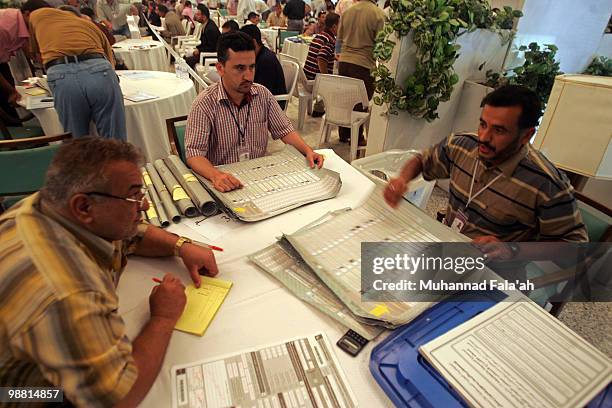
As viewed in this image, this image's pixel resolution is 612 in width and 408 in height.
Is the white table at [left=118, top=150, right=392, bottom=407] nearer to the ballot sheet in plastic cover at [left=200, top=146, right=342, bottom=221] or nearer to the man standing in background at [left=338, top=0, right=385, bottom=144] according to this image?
the ballot sheet in plastic cover at [left=200, top=146, right=342, bottom=221]

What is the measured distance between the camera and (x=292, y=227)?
4.04ft

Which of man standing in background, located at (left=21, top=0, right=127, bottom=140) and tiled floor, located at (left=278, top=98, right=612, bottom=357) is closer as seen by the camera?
tiled floor, located at (left=278, top=98, right=612, bottom=357)

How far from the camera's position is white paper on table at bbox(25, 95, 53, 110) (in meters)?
2.68

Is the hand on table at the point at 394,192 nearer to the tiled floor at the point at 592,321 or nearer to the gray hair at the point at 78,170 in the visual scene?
the tiled floor at the point at 592,321

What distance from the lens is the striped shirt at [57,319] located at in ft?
1.91

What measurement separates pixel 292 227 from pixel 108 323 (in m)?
0.69

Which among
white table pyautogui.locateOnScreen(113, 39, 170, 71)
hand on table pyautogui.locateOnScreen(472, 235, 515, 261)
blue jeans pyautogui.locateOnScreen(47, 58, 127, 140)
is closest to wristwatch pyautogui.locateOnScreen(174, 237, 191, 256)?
hand on table pyautogui.locateOnScreen(472, 235, 515, 261)

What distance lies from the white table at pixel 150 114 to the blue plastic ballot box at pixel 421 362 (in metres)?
2.55

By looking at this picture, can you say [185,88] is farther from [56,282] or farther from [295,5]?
[295,5]

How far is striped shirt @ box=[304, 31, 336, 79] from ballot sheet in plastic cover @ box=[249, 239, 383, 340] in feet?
12.9

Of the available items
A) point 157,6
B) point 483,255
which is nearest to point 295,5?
point 157,6

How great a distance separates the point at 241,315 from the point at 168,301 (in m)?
0.19

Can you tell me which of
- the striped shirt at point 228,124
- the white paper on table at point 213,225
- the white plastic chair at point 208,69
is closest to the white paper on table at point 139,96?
the white plastic chair at point 208,69

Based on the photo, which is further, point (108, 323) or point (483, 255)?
point (483, 255)
